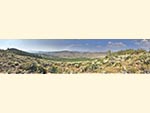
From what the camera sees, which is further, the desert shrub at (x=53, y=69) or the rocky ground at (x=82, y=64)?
the desert shrub at (x=53, y=69)

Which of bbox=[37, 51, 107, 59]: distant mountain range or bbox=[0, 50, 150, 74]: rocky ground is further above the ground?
bbox=[37, 51, 107, 59]: distant mountain range

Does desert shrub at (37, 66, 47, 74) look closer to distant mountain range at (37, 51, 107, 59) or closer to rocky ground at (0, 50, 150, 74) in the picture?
rocky ground at (0, 50, 150, 74)

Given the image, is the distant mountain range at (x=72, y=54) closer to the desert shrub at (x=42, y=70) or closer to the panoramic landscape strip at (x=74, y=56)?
the panoramic landscape strip at (x=74, y=56)

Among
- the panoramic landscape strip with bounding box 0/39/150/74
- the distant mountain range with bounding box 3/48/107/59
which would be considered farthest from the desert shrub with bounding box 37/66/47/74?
the distant mountain range with bounding box 3/48/107/59

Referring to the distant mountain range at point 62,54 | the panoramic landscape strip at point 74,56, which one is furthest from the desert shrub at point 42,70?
the distant mountain range at point 62,54
